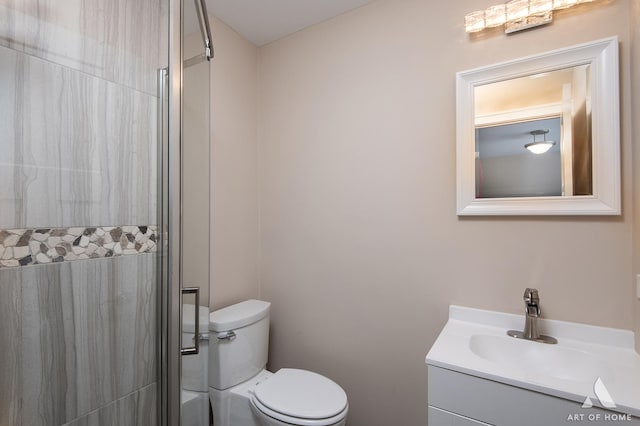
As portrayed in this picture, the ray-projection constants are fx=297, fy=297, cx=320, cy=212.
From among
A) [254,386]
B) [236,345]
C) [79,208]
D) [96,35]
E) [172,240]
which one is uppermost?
[96,35]

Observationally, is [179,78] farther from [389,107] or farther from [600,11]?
[600,11]

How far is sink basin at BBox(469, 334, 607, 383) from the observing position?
39.1 inches

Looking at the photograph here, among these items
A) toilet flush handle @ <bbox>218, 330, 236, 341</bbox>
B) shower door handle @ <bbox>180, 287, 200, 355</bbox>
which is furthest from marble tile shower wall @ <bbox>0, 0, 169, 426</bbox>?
toilet flush handle @ <bbox>218, 330, 236, 341</bbox>

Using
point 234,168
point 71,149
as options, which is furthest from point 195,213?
point 234,168

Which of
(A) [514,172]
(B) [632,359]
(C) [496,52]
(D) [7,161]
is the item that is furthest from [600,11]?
(D) [7,161]

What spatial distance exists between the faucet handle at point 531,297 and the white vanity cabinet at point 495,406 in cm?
41

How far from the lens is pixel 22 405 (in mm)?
750

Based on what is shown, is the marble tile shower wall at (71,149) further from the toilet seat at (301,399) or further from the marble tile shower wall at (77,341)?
the toilet seat at (301,399)

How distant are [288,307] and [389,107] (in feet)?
4.26

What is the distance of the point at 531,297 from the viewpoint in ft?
3.74

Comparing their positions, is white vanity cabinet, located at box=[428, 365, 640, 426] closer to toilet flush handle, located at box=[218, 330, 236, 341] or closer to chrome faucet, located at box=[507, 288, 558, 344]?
chrome faucet, located at box=[507, 288, 558, 344]

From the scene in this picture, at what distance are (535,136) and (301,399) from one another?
1486 mm

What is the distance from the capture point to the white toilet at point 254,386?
48.9 inches

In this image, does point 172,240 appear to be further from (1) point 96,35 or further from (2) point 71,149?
(1) point 96,35
